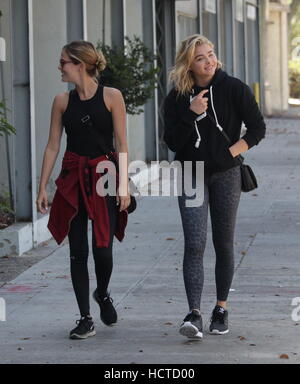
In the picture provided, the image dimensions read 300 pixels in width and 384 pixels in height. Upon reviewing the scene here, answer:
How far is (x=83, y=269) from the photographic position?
6895 mm

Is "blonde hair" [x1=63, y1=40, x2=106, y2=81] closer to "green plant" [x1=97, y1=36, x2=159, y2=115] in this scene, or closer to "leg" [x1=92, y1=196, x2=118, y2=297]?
"leg" [x1=92, y1=196, x2=118, y2=297]

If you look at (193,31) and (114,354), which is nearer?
(114,354)

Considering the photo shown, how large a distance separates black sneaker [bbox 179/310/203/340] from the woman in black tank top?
61 centimetres

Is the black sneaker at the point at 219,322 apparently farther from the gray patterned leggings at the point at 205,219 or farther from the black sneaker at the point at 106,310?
the black sneaker at the point at 106,310

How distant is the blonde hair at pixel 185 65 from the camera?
6680 millimetres

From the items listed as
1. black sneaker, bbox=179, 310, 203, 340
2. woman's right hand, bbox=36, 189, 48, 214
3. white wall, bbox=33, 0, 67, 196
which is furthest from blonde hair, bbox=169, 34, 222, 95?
white wall, bbox=33, 0, 67, 196

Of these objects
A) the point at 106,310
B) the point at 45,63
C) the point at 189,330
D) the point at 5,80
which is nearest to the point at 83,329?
the point at 106,310

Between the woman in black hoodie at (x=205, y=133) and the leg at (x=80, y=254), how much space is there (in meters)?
0.61

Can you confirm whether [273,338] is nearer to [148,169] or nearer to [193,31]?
[148,169]

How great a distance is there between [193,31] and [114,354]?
16.2 meters

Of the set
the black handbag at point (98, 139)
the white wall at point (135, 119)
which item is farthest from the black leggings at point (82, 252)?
the white wall at point (135, 119)

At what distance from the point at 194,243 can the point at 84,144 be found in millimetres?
891

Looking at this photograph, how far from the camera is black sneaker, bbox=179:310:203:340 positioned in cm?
663

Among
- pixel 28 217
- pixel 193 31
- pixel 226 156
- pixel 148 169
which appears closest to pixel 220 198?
pixel 226 156
